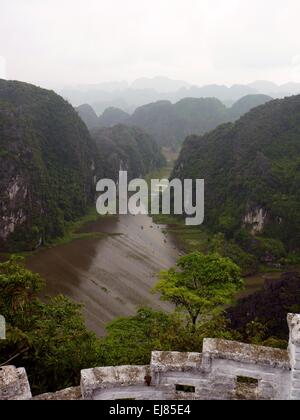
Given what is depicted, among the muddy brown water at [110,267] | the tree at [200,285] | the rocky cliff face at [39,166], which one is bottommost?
the muddy brown water at [110,267]

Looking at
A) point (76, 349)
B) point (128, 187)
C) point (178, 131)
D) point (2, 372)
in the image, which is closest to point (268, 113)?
point (128, 187)

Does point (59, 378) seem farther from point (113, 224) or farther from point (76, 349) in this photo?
point (113, 224)

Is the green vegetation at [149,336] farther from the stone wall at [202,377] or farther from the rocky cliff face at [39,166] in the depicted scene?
the rocky cliff face at [39,166]

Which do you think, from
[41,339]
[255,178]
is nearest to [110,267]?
[255,178]

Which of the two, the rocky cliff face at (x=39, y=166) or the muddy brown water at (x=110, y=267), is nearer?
the muddy brown water at (x=110, y=267)

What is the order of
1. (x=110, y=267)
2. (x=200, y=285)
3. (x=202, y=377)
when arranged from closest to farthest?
(x=202, y=377)
(x=200, y=285)
(x=110, y=267)

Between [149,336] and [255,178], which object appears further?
[255,178]

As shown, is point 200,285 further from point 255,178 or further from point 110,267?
point 255,178

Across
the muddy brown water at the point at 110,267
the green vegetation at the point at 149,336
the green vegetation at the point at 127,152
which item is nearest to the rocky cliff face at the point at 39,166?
the muddy brown water at the point at 110,267
